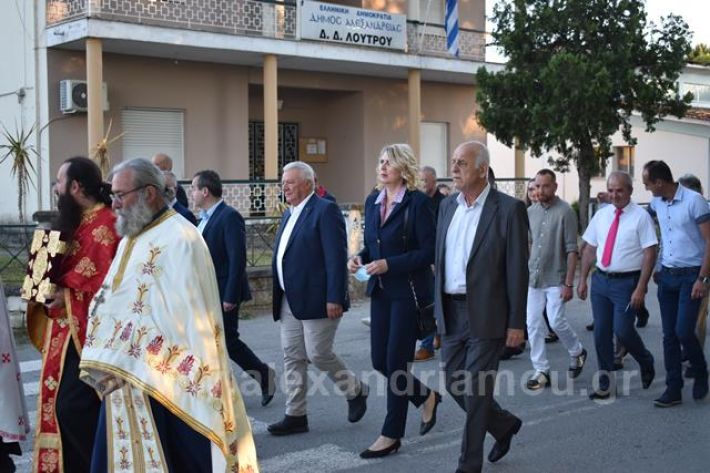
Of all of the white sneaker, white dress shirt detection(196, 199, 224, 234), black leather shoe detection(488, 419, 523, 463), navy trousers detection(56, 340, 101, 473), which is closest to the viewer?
navy trousers detection(56, 340, 101, 473)

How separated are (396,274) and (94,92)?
493 inches

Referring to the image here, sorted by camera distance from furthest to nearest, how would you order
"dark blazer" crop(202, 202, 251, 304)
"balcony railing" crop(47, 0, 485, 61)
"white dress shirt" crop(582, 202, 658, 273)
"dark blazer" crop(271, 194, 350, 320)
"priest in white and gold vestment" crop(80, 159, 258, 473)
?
"balcony railing" crop(47, 0, 485, 61) < "white dress shirt" crop(582, 202, 658, 273) < "dark blazer" crop(202, 202, 251, 304) < "dark blazer" crop(271, 194, 350, 320) < "priest in white and gold vestment" crop(80, 159, 258, 473)

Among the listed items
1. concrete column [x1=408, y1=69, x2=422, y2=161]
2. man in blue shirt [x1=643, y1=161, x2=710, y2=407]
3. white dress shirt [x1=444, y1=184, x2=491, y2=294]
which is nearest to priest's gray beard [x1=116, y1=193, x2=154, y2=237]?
white dress shirt [x1=444, y1=184, x2=491, y2=294]

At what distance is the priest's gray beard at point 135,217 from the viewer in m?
4.49

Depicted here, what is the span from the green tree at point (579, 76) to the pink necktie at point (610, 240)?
9937 millimetres

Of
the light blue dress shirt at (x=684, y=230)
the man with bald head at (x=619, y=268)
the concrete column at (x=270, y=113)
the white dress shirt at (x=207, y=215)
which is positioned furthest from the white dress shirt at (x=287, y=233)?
the concrete column at (x=270, y=113)

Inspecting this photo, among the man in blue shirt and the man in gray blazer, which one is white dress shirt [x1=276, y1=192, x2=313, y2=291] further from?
the man in blue shirt

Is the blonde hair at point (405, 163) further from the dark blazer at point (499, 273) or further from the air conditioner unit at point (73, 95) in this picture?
the air conditioner unit at point (73, 95)

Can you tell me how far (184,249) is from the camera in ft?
14.4

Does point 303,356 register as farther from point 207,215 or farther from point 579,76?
point 579,76

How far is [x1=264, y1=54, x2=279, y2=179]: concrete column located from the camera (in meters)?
19.6

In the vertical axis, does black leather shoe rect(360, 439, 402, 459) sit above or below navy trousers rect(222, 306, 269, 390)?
below

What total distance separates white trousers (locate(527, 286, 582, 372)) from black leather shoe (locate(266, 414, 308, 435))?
2464 millimetres

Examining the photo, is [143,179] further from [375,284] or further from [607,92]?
[607,92]
